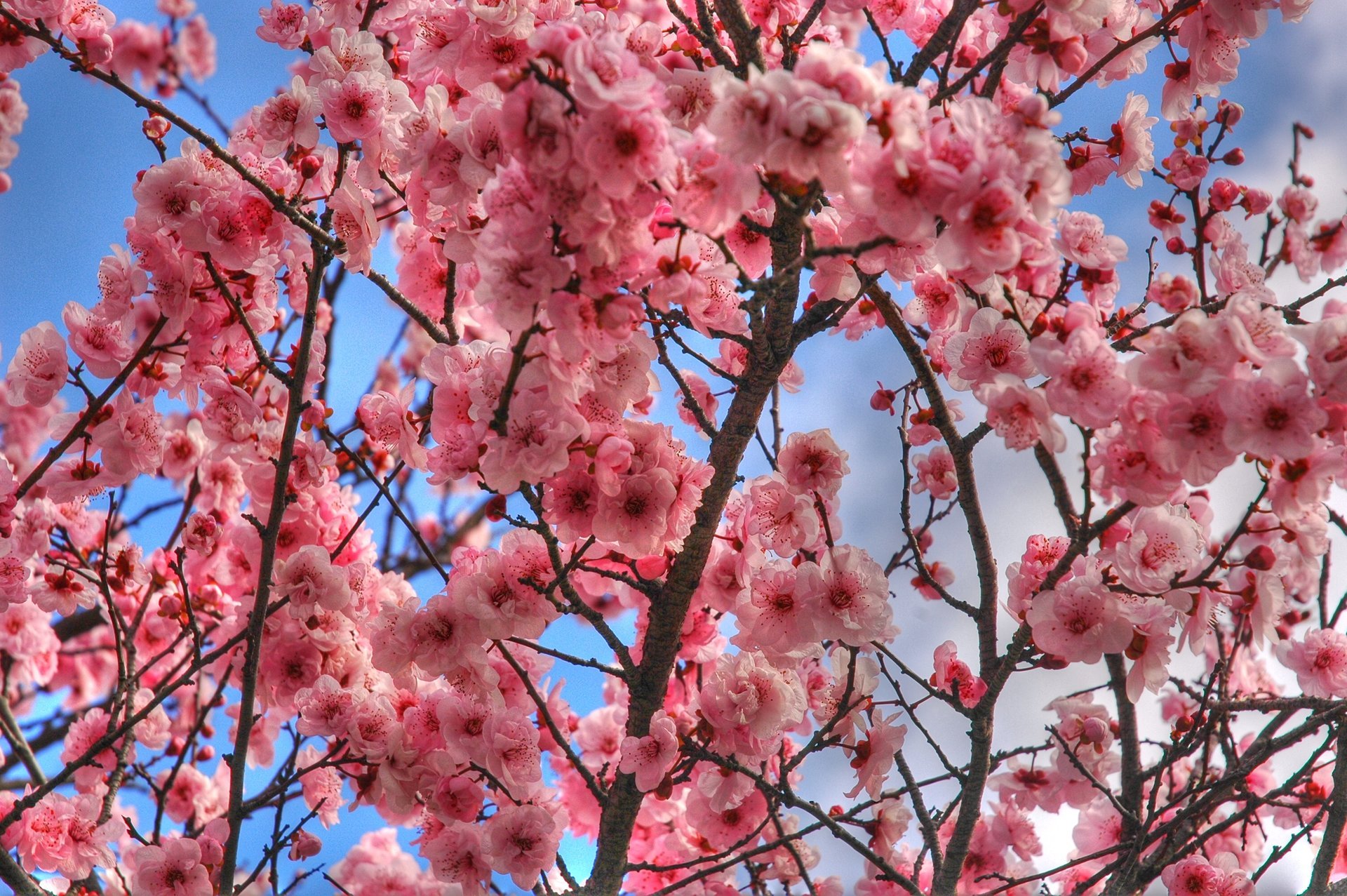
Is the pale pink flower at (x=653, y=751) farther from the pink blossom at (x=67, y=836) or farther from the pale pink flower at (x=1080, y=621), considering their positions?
the pink blossom at (x=67, y=836)

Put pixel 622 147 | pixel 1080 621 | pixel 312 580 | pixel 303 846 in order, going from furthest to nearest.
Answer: pixel 303 846
pixel 312 580
pixel 1080 621
pixel 622 147

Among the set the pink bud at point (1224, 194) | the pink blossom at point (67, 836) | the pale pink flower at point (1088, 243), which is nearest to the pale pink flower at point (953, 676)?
the pale pink flower at point (1088, 243)

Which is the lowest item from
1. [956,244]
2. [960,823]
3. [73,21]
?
[960,823]

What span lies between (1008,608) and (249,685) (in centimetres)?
167

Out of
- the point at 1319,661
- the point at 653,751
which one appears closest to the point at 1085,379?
the point at 653,751

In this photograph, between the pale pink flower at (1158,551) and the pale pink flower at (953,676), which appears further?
the pale pink flower at (953,676)

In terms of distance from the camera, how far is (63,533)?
9.07 ft

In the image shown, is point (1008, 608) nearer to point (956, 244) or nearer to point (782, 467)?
point (782, 467)

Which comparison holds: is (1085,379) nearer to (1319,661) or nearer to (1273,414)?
(1273,414)

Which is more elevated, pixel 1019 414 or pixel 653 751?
pixel 1019 414

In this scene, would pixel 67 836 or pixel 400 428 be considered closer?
pixel 400 428

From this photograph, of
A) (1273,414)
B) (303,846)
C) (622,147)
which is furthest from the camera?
(303,846)

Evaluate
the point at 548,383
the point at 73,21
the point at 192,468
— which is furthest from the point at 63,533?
the point at 548,383

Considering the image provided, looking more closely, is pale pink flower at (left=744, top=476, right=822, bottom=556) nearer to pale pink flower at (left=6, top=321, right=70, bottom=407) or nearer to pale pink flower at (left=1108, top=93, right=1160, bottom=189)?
pale pink flower at (left=1108, top=93, right=1160, bottom=189)
